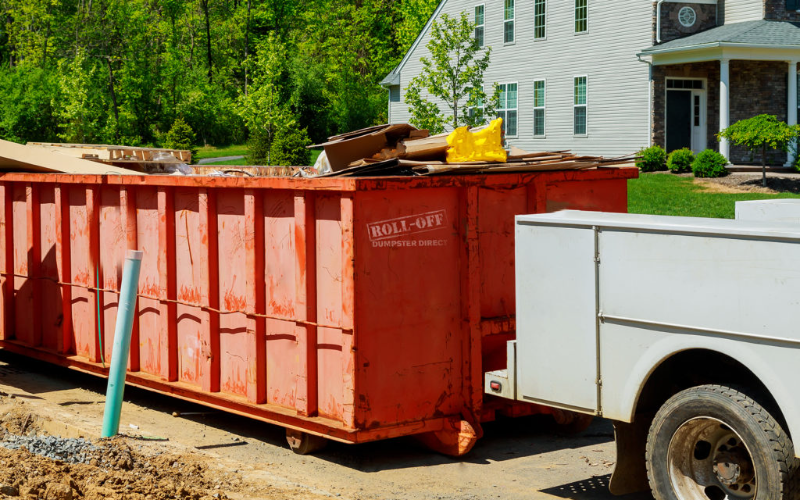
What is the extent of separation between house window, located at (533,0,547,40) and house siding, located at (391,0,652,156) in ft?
0.61

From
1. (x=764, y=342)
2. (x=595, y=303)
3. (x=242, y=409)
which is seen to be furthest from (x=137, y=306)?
(x=764, y=342)

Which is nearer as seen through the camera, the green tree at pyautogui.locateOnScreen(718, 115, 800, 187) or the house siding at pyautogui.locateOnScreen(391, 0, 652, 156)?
the green tree at pyautogui.locateOnScreen(718, 115, 800, 187)

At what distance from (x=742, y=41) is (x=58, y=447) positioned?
87.0 feet

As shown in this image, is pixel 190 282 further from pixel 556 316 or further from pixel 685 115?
pixel 685 115

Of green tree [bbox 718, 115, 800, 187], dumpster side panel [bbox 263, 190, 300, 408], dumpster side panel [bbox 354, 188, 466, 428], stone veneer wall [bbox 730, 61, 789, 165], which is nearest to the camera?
dumpster side panel [bbox 354, 188, 466, 428]

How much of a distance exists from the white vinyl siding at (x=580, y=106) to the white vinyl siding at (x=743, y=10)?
206 inches

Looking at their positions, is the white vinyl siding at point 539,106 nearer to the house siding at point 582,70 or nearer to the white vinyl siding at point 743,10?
the house siding at point 582,70

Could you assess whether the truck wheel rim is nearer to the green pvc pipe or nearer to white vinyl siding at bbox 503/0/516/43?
the green pvc pipe

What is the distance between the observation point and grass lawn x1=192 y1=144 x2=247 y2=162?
53.3 metres

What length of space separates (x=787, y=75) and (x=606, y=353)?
28104 millimetres

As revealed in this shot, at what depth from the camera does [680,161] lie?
97.9ft

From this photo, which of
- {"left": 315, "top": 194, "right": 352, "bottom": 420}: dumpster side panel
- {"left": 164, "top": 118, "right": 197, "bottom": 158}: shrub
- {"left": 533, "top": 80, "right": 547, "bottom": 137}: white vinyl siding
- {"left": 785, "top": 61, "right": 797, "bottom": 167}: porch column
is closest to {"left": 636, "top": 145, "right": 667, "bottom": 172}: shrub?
{"left": 785, "top": 61, "right": 797, "bottom": 167}: porch column

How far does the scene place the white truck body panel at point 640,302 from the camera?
5.17 meters

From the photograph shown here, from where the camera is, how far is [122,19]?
60.9 metres
